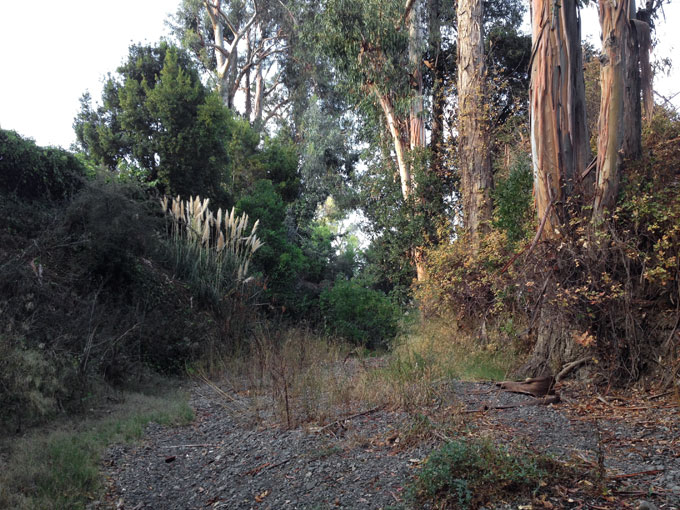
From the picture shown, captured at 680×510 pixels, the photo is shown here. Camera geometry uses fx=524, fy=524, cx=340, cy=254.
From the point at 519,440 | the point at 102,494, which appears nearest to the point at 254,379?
the point at 102,494

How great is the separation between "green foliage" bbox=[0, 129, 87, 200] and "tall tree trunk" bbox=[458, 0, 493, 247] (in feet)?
A: 22.8

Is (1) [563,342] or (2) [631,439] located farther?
(1) [563,342]

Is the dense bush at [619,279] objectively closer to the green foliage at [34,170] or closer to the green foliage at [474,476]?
the green foliage at [474,476]

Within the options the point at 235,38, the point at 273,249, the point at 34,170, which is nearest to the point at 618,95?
the point at 34,170

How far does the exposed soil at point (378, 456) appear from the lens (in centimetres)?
300

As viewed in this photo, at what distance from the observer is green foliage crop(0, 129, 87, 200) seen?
340 inches

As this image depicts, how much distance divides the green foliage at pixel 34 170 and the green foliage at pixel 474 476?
7.95m

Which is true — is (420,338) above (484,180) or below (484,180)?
below

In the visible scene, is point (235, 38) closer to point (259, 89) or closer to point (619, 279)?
point (259, 89)

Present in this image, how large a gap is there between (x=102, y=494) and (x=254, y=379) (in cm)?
288

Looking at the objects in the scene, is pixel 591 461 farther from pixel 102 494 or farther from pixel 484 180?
pixel 484 180

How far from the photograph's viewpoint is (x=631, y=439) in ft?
12.5

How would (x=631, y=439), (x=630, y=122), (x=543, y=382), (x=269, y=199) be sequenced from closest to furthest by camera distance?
1. (x=631, y=439)
2. (x=543, y=382)
3. (x=630, y=122)
4. (x=269, y=199)

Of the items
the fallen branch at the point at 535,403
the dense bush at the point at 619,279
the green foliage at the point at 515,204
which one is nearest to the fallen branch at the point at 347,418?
the fallen branch at the point at 535,403
